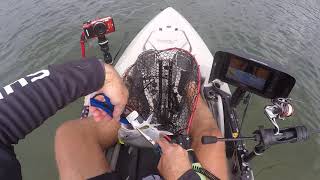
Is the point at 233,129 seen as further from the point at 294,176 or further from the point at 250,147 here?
the point at 294,176

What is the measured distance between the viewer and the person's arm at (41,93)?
152 centimetres

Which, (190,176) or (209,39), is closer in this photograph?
(190,176)

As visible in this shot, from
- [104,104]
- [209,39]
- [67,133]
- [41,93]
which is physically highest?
[41,93]

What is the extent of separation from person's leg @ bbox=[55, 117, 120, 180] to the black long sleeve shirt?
3.86 ft

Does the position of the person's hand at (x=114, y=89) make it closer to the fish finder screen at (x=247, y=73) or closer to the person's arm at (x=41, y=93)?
the person's arm at (x=41, y=93)

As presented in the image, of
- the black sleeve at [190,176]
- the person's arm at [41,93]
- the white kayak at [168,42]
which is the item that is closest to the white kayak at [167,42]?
the white kayak at [168,42]

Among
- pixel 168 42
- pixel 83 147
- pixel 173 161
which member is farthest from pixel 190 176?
pixel 168 42

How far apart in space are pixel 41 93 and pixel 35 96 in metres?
0.03

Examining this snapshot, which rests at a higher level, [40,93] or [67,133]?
[40,93]

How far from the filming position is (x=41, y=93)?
1.61m

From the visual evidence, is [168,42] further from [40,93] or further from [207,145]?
[40,93]

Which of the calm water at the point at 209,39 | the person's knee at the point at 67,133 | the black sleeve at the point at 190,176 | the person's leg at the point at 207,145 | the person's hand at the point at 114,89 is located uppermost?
the person's hand at the point at 114,89

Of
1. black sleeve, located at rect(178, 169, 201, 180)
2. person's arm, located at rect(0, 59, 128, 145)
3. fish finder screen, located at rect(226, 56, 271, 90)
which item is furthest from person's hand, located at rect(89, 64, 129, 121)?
fish finder screen, located at rect(226, 56, 271, 90)

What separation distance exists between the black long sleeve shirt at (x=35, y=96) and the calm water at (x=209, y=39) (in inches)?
109
